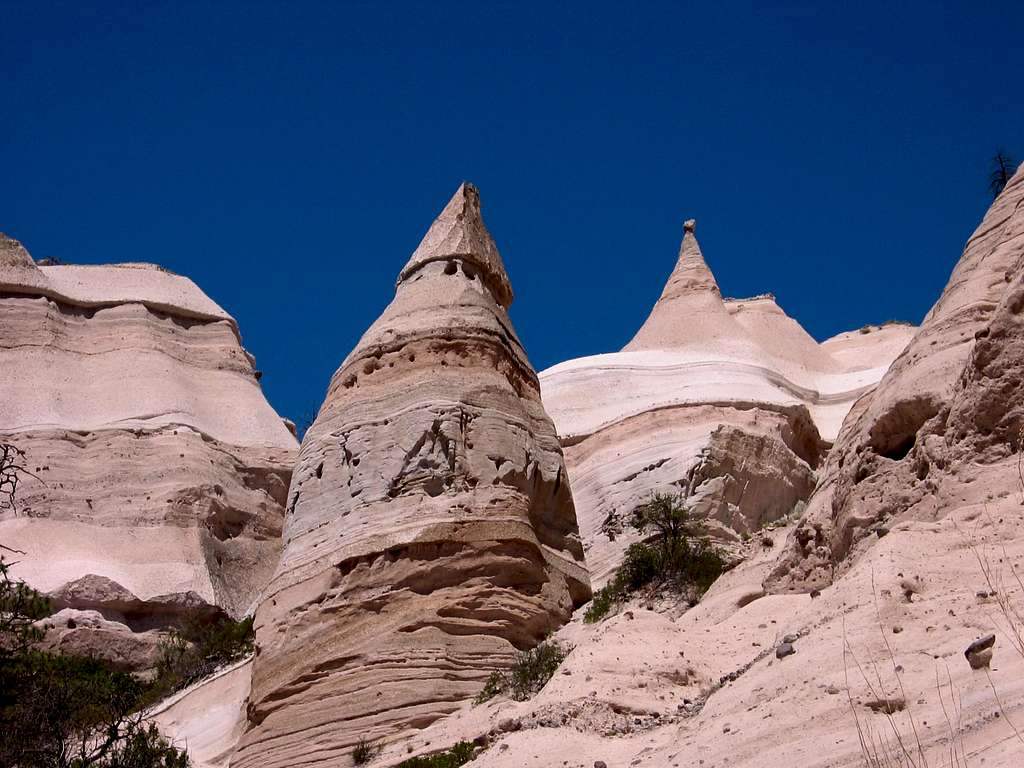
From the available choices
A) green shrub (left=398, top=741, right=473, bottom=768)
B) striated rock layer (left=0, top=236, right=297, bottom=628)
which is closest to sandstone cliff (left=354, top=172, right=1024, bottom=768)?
green shrub (left=398, top=741, right=473, bottom=768)

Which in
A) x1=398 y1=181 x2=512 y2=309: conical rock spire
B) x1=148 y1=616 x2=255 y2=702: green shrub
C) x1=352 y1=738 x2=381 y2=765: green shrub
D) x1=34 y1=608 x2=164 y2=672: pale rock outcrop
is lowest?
x1=352 y1=738 x2=381 y2=765: green shrub

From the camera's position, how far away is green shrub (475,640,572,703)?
15.9m

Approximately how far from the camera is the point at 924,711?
9.58 meters

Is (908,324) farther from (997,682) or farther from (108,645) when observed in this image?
(997,682)

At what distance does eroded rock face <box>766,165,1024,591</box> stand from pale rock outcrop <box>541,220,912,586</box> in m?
5.62

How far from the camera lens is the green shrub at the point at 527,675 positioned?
1591 cm

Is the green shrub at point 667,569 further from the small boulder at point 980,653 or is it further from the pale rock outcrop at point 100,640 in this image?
the pale rock outcrop at point 100,640

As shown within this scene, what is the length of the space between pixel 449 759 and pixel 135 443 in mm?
22138

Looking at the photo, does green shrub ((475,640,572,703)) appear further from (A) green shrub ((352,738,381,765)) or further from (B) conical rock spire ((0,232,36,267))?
(B) conical rock spire ((0,232,36,267))

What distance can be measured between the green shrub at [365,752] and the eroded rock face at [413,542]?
5.5 inches

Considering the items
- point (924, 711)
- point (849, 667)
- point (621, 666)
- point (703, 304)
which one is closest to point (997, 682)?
point (924, 711)

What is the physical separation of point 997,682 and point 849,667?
4.65 feet

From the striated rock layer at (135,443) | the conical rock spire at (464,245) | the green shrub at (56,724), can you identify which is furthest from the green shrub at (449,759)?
the striated rock layer at (135,443)

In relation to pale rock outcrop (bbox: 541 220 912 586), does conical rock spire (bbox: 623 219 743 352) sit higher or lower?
higher
